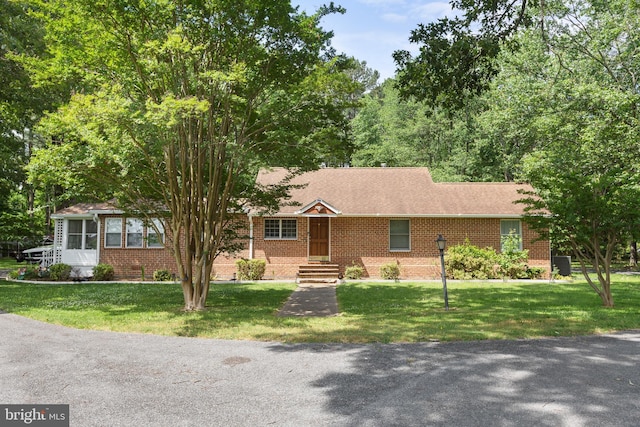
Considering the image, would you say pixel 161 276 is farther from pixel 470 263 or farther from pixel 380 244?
pixel 470 263

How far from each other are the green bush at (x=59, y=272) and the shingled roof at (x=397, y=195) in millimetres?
9715

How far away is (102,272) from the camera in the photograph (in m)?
18.9

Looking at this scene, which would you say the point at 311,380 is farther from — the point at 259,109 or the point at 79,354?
the point at 259,109

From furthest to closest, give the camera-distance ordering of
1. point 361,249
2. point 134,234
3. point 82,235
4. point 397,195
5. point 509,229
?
point 397,195, point 82,235, point 509,229, point 134,234, point 361,249

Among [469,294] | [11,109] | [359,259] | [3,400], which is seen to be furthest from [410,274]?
[11,109]

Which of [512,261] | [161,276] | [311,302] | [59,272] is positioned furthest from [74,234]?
[512,261]

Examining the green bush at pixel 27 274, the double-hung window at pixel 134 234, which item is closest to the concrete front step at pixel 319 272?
the double-hung window at pixel 134 234

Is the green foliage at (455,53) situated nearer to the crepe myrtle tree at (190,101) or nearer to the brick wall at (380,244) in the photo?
the crepe myrtle tree at (190,101)

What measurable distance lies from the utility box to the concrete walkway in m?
11.6

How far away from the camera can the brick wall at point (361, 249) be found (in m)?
19.7

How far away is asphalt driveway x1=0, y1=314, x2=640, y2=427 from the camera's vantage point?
412 centimetres

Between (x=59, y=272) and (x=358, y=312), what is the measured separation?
49.5 ft

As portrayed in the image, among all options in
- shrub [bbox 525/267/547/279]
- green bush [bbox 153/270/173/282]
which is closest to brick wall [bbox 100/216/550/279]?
shrub [bbox 525/267/547/279]

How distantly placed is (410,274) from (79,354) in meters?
15.4
